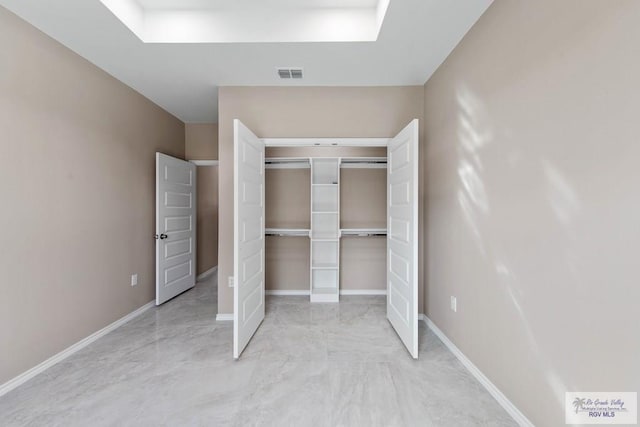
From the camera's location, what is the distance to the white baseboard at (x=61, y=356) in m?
2.02

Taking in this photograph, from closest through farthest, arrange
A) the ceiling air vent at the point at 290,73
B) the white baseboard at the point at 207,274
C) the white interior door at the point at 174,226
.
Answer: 1. the ceiling air vent at the point at 290,73
2. the white interior door at the point at 174,226
3. the white baseboard at the point at 207,274

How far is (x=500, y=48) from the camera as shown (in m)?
1.87

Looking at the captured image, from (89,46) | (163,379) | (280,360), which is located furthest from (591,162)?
(89,46)

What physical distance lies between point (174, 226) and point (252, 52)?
Result: 266cm

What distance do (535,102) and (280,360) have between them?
256cm

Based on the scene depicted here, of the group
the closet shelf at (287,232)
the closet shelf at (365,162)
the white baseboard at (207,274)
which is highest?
the closet shelf at (365,162)

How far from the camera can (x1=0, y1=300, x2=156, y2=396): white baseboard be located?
6.62 ft

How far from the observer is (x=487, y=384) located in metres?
2.01

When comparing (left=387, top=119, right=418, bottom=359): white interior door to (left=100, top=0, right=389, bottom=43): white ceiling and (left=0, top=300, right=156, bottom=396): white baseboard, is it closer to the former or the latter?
(left=100, top=0, right=389, bottom=43): white ceiling

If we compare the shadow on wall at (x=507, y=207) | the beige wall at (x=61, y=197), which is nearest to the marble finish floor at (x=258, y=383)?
the beige wall at (x=61, y=197)

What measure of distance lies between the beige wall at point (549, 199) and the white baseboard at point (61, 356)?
11.1ft

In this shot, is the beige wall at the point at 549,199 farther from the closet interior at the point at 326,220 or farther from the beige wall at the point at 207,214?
the beige wall at the point at 207,214

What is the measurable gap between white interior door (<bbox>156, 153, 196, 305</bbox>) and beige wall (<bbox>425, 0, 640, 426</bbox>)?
3.55 metres

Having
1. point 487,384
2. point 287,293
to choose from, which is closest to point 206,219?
point 287,293
